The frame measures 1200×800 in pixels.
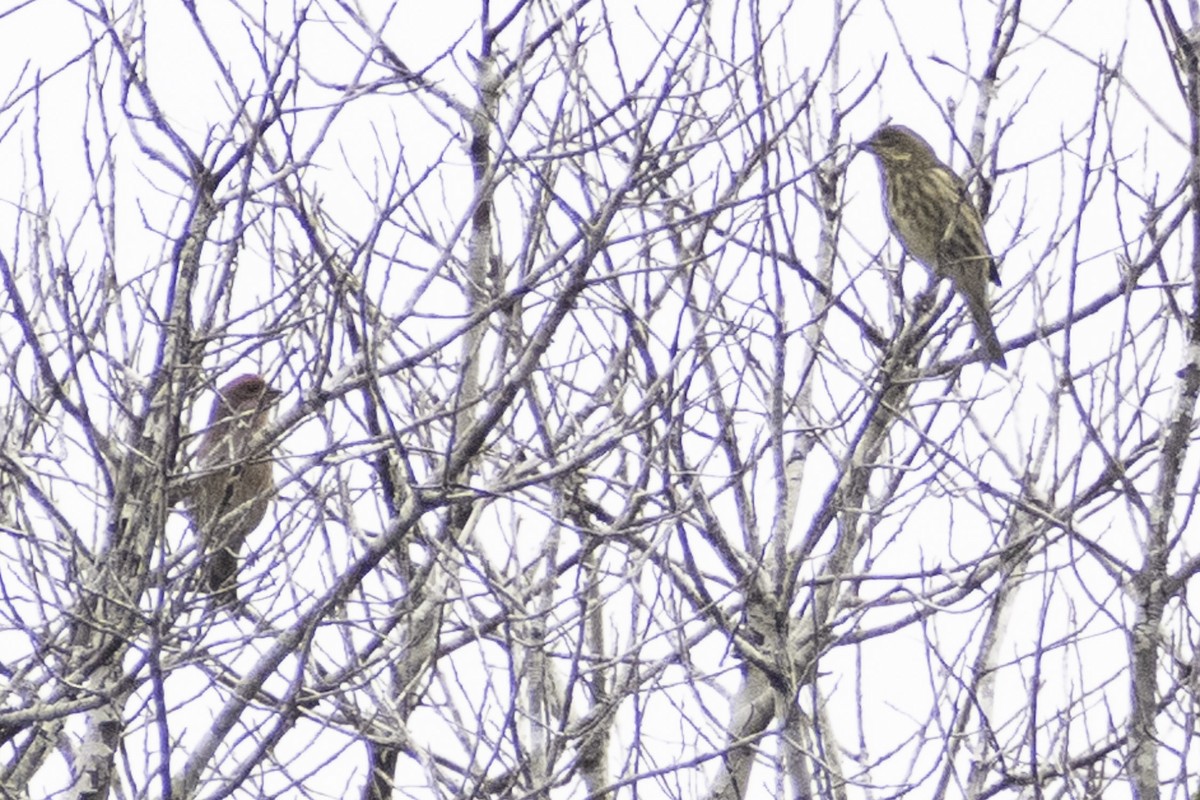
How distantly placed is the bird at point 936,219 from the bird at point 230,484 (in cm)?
203

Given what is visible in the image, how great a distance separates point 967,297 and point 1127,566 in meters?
2.31

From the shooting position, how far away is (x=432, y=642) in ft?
19.1

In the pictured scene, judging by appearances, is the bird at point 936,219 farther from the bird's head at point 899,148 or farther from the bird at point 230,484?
the bird at point 230,484

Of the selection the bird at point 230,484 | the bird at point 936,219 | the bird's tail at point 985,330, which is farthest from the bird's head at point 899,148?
the bird at point 230,484

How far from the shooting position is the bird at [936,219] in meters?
5.96

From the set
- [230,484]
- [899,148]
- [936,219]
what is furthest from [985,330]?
[230,484]

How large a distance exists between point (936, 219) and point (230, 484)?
3.84 m

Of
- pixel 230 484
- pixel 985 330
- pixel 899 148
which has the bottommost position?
pixel 230 484

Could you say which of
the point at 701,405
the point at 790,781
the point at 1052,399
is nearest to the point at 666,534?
the point at 701,405

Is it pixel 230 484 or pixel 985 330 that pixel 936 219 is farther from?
pixel 230 484

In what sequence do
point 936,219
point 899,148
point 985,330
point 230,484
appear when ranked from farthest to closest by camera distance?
point 899,148 < point 936,219 < point 985,330 < point 230,484

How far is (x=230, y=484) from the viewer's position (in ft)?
13.5

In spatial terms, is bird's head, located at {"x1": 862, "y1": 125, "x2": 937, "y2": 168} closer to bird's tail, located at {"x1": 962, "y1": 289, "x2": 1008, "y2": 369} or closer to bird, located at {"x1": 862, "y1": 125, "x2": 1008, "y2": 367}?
bird, located at {"x1": 862, "y1": 125, "x2": 1008, "y2": 367}

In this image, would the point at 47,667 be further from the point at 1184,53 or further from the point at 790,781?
the point at 1184,53
